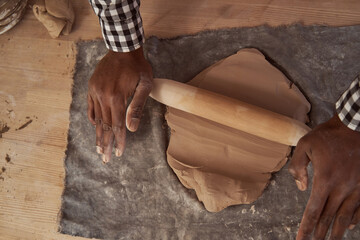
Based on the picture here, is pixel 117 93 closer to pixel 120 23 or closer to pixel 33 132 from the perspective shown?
pixel 120 23

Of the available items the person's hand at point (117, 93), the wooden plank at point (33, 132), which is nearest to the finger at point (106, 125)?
the person's hand at point (117, 93)

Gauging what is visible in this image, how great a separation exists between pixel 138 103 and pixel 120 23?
0.94 feet

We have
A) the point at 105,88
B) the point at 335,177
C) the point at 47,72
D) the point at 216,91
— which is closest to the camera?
the point at 335,177

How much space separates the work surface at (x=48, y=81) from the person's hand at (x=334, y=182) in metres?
0.64

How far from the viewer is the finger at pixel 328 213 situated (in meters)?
0.96

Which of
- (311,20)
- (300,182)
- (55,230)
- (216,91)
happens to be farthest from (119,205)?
(311,20)

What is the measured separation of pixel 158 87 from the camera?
47.6 inches

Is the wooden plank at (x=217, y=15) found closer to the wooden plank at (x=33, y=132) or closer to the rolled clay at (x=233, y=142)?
the wooden plank at (x=33, y=132)

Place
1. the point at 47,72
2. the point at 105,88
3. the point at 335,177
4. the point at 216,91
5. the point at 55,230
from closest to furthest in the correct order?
the point at 335,177 → the point at 105,88 → the point at 216,91 → the point at 55,230 → the point at 47,72

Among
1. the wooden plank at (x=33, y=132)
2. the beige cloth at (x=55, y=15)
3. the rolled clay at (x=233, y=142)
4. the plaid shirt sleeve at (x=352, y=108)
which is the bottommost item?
the wooden plank at (x=33, y=132)

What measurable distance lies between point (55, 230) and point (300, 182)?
1057 mm

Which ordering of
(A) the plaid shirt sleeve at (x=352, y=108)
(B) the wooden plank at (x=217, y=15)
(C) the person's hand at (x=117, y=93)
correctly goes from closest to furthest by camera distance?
1. (A) the plaid shirt sleeve at (x=352, y=108)
2. (C) the person's hand at (x=117, y=93)
3. (B) the wooden plank at (x=217, y=15)

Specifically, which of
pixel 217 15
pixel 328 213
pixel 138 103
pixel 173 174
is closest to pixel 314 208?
pixel 328 213

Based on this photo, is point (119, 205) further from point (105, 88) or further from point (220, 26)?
point (220, 26)
